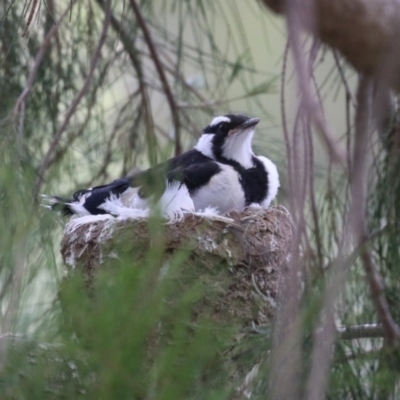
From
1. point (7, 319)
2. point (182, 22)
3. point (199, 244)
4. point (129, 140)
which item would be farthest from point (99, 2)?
point (7, 319)

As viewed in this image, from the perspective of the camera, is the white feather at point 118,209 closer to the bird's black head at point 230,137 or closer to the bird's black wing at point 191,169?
the bird's black wing at point 191,169

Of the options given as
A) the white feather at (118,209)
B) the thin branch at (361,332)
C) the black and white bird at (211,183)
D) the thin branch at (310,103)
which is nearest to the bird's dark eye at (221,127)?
the black and white bird at (211,183)

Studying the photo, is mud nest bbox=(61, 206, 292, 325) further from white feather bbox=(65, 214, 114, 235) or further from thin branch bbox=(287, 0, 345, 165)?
thin branch bbox=(287, 0, 345, 165)

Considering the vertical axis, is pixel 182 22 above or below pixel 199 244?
above

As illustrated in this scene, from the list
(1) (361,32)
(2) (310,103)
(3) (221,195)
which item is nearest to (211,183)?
(3) (221,195)

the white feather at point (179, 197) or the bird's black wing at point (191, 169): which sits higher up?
the bird's black wing at point (191, 169)

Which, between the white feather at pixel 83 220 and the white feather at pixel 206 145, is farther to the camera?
the white feather at pixel 206 145

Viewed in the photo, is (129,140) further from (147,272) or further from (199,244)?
(147,272)

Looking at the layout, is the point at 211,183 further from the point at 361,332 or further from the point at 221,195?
the point at 361,332

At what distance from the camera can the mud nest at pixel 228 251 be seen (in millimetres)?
1980

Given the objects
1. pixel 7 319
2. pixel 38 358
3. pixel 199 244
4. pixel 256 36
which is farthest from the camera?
pixel 256 36

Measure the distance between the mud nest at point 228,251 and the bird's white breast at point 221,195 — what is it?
0.19 ft

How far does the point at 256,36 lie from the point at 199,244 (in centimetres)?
205

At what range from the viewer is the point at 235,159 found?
7.91ft
